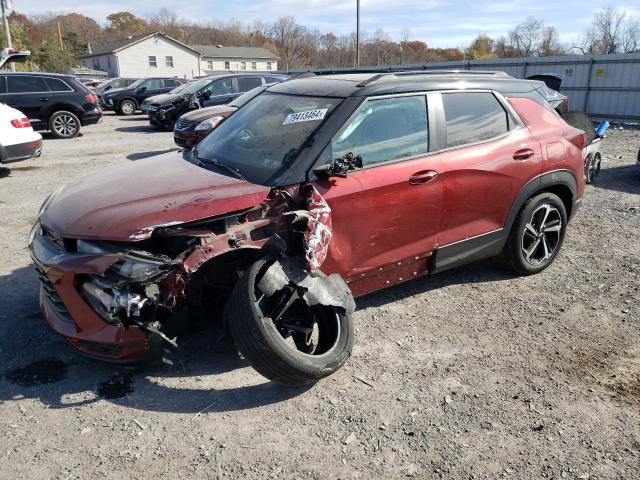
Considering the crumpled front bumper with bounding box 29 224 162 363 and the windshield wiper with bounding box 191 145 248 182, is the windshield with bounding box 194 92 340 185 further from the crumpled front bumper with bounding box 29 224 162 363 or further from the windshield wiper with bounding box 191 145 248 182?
the crumpled front bumper with bounding box 29 224 162 363

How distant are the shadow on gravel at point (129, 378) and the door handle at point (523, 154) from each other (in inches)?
105

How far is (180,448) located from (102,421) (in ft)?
1.76

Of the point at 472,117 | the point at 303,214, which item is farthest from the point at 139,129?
the point at 303,214

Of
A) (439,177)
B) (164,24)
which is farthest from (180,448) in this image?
(164,24)

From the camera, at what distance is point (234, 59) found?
76.4 m

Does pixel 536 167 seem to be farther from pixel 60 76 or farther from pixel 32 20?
pixel 32 20

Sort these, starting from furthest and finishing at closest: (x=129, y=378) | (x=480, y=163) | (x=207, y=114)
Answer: (x=207, y=114) < (x=480, y=163) < (x=129, y=378)

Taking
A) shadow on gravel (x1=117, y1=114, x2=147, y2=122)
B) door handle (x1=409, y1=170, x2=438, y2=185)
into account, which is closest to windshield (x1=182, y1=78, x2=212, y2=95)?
shadow on gravel (x1=117, y1=114, x2=147, y2=122)

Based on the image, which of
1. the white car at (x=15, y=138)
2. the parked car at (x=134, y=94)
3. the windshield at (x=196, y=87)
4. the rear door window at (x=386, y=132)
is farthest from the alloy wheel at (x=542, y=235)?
the parked car at (x=134, y=94)

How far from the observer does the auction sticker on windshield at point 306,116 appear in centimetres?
366

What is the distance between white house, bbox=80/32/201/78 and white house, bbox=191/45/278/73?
34.5 feet

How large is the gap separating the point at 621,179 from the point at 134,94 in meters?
19.2

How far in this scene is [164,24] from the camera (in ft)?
338

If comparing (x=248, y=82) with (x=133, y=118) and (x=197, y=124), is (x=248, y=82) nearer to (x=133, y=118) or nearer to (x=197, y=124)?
(x=197, y=124)
